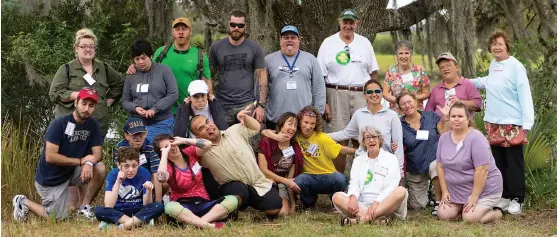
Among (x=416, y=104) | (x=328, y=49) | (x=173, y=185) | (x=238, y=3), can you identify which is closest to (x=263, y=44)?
(x=238, y=3)

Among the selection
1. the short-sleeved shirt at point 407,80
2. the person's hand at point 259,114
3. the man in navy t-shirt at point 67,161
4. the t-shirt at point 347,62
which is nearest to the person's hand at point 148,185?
the man in navy t-shirt at point 67,161

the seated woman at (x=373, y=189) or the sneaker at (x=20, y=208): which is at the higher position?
the seated woman at (x=373, y=189)

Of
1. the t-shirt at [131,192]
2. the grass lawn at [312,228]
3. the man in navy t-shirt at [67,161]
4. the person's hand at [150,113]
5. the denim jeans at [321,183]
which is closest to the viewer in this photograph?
the grass lawn at [312,228]

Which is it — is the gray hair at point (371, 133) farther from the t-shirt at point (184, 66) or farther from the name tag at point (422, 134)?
the t-shirt at point (184, 66)

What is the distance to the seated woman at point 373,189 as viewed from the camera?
7.23 metres

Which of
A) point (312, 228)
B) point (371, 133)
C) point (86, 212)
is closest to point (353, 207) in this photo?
point (312, 228)

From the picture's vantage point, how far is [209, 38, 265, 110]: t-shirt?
315 inches

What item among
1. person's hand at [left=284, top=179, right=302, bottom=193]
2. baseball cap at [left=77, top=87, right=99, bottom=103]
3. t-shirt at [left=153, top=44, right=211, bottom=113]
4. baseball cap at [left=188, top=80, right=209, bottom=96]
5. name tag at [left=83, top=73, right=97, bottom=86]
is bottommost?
person's hand at [left=284, top=179, right=302, bottom=193]

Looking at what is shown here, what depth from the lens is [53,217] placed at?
24.6ft

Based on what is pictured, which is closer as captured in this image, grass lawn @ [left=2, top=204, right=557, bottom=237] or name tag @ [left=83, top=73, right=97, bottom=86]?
grass lawn @ [left=2, top=204, right=557, bottom=237]

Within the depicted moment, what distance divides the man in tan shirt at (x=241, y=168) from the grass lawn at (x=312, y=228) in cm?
18

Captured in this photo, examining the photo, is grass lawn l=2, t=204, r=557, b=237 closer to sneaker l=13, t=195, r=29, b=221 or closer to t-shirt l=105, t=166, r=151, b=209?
sneaker l=13, t=195, r=29, b=221

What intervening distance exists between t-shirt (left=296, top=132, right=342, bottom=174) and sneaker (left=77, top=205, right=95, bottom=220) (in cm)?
196

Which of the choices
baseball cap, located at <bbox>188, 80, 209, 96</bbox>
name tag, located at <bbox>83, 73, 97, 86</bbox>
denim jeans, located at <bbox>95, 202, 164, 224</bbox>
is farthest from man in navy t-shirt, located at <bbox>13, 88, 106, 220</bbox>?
baseball cap, located at <bbox>188, 80, 209, 96</bbox>
